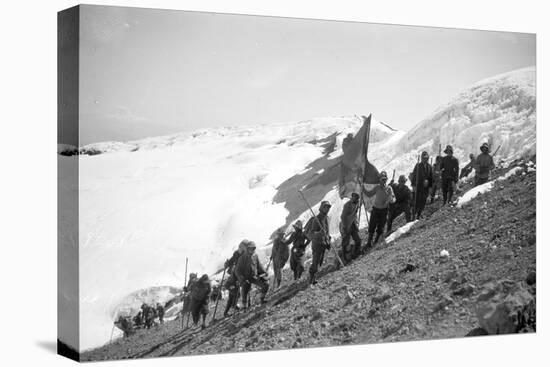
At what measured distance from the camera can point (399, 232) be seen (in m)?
9.44

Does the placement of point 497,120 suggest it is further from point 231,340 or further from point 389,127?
point 231,340

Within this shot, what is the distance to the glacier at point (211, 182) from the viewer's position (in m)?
7.92

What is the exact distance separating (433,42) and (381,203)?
1.96m

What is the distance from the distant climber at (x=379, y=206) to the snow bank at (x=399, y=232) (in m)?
0.12

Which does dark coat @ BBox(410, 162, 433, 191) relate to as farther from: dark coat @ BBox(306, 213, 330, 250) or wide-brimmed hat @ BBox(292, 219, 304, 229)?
wide-brimmed hat @ BBox(292, 219, 304, 229)

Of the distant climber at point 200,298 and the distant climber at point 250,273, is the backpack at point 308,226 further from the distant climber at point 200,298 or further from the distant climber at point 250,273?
the distant climber at point 200,298

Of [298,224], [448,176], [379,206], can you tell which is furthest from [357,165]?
[448,176]

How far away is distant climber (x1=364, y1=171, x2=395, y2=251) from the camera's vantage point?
9.34 metres

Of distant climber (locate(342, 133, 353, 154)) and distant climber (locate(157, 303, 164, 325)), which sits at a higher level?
distant climber (locate(342, 133, 353, 154))

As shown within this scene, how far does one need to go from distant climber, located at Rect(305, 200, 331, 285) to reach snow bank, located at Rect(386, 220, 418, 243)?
2.64 feet

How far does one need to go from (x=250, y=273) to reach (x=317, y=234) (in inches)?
34.8

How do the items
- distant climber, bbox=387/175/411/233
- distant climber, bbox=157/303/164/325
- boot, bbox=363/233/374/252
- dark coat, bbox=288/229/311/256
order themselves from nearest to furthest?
1. distant climber, bbox=157/303/164/325
2. dark coat, bbox=288/229/311/256
3. boot, bbox=363/233/374/252
4. distant climber, bbox=387/175/411/233

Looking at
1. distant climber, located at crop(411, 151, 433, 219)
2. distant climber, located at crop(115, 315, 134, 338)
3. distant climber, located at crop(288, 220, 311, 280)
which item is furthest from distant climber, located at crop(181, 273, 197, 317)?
distant climber, located at crop(411, 151, 433, 219)

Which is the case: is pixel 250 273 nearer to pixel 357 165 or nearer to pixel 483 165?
pixel 357 165
